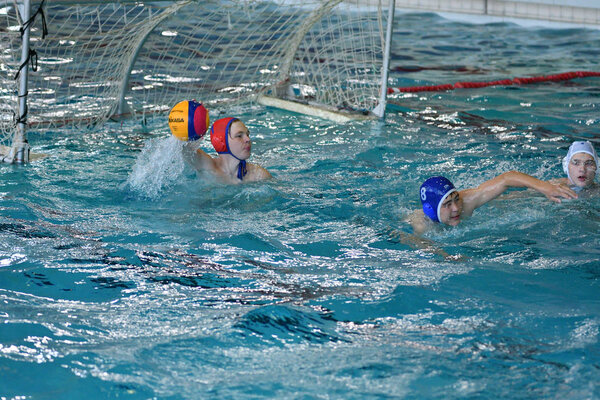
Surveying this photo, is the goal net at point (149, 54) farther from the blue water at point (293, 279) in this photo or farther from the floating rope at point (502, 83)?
the floating rope at point (502, 83)

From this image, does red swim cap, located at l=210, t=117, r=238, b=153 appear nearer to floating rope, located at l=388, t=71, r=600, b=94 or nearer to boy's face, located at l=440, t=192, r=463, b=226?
boy's face, located at l=440, t=192, r=463, b=226

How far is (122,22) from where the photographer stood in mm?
7410

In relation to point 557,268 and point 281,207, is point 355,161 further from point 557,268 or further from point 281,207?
point 557,268

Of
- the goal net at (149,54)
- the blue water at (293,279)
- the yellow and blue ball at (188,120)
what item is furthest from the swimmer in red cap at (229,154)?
the goal net at (149,54)

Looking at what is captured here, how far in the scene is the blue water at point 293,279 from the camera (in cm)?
291

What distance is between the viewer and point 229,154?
564 centimetres

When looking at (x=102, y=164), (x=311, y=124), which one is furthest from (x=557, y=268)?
(x=311, y=124)

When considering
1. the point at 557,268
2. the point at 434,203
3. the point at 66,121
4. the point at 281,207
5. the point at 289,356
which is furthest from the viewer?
the point at 66,121

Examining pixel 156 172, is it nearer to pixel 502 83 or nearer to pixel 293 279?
pixel 293 279

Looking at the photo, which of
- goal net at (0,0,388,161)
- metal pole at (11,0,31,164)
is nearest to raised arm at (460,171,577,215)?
goal net at (0,0,388,161)

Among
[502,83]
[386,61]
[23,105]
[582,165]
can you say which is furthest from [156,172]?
[502,83]

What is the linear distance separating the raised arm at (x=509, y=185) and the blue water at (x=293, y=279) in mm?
200

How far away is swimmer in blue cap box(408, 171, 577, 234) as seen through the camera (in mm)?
4594

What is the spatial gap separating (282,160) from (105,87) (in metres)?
2.70
